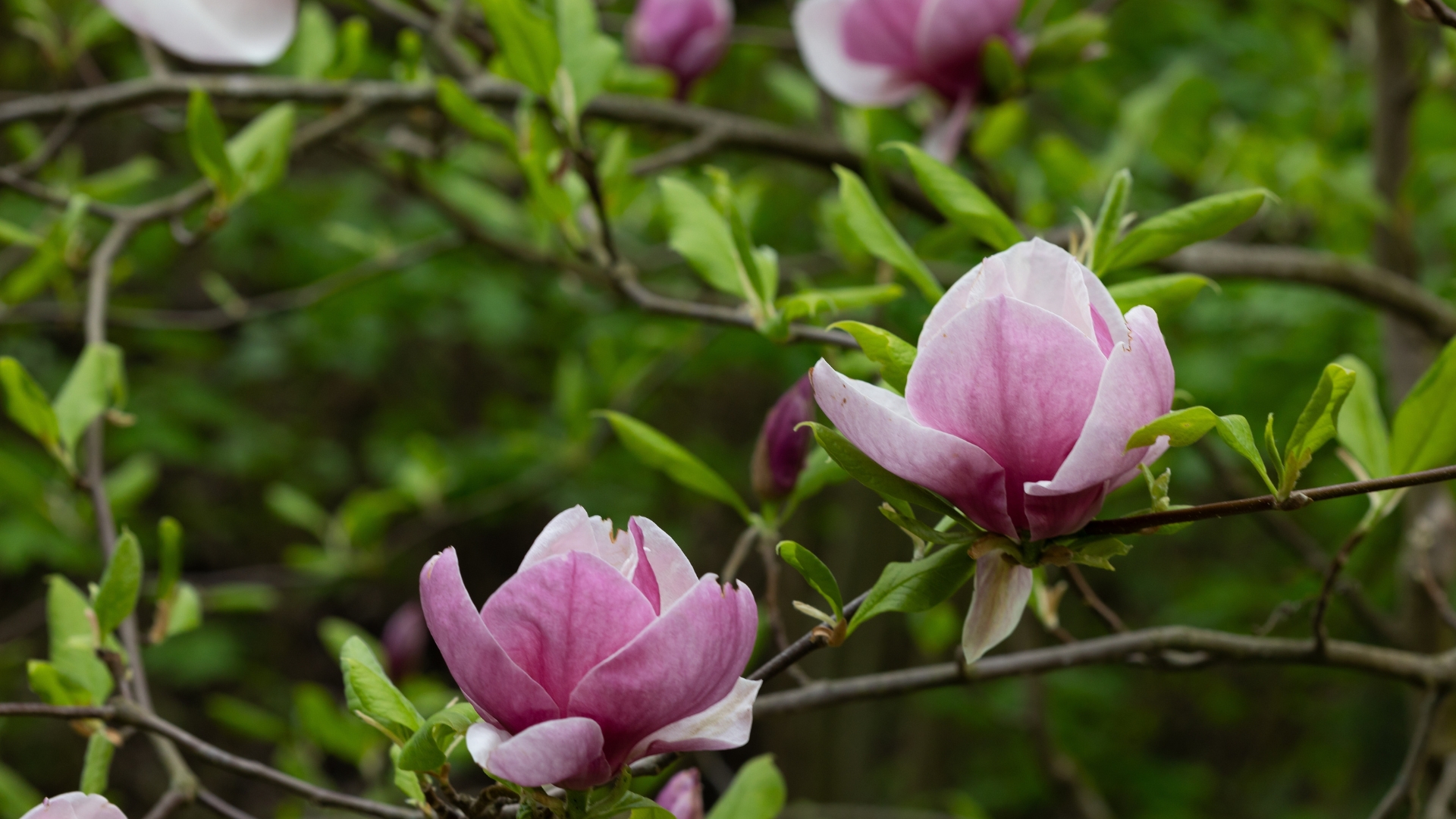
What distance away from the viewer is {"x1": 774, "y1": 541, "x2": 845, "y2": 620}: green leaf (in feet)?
1.31

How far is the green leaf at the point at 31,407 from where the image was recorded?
715 mm

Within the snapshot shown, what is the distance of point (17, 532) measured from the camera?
2066 millimetres

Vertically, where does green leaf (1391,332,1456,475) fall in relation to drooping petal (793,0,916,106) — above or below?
below

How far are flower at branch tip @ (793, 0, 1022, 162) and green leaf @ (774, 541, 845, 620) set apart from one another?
483 millimetres

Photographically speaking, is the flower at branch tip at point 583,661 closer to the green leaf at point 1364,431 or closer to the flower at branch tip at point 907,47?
the green leaf at point 1364,431

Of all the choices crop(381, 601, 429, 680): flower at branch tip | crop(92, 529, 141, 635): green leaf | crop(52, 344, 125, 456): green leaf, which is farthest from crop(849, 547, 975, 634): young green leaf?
crop(381, 601, 429, 680): flower at branch tip

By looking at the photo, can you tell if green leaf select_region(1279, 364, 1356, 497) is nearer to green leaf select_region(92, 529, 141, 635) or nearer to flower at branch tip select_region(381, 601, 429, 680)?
green leaf select_region(92, 529, 141, 635)

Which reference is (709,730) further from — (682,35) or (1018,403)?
(682,35)

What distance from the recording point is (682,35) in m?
1.17

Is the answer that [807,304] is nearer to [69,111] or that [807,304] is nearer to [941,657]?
[69,111]

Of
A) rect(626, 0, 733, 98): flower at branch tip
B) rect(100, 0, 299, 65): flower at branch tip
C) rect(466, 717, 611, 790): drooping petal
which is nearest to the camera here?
rect(466, 717, 611, 790): drooping petal

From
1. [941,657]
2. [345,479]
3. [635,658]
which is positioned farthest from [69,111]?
[345,479]

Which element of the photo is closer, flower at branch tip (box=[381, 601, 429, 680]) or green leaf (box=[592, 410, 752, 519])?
green leaf (box=[592, 410, 752, 519])

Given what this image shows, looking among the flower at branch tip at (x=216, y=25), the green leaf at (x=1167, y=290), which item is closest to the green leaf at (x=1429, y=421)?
the green leaf at (x=1167, y=290)
